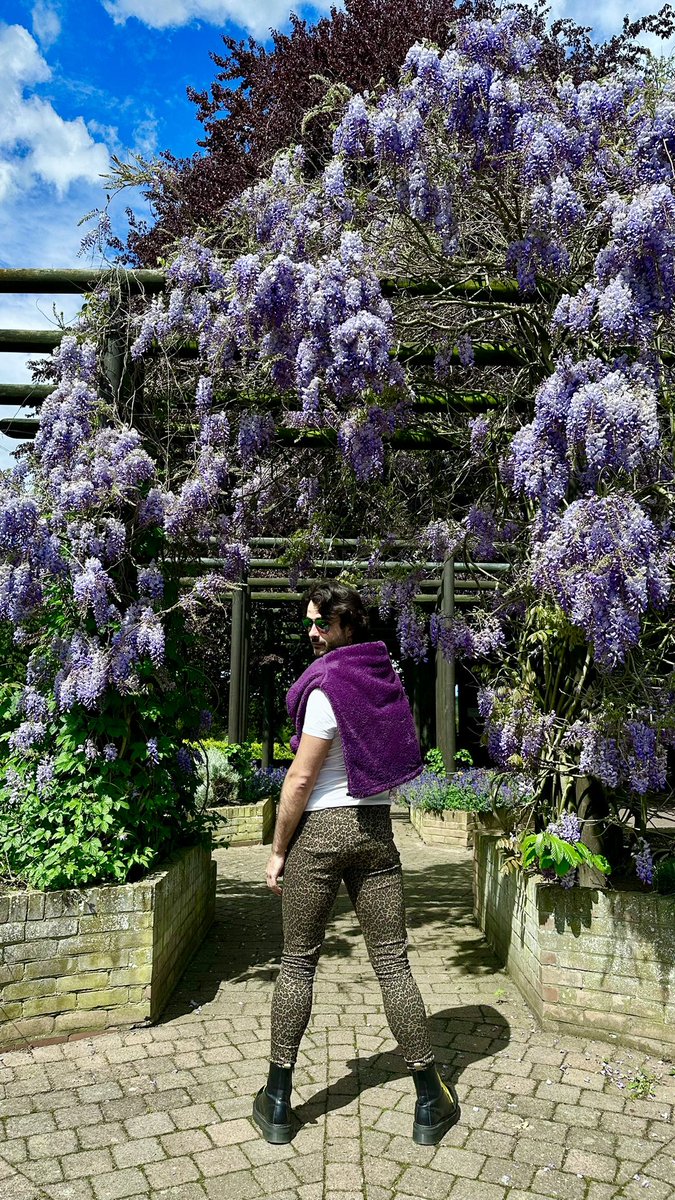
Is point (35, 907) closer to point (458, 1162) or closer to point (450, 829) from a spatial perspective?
point (458, 1162)

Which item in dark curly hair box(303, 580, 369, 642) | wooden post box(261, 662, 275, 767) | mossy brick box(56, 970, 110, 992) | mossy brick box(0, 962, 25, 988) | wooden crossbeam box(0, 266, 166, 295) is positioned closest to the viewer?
dark curly hair box(303, 580, 369, 642)

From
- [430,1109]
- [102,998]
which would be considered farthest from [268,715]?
[430,1109]

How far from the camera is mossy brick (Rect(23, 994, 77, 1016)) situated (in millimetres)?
3658

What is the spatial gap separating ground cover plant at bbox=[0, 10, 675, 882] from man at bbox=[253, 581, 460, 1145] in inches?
41.5

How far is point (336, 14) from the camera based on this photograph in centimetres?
1176

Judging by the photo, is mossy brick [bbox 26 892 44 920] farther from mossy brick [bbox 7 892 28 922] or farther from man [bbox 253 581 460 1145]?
man [bbox 253 581 460 1145]

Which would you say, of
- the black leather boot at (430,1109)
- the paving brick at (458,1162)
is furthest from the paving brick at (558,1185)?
the black leather boot at (430,1109)

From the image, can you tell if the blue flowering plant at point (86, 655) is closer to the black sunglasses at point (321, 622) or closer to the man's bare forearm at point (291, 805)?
the black sunglasses at point (321, 622)

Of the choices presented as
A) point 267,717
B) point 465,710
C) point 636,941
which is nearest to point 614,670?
point 636,941

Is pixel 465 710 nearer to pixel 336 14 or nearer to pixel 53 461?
pixel 336 14

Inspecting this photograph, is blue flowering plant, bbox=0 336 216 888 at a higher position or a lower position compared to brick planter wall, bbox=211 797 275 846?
higher

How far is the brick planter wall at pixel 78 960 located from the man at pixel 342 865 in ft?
3.34

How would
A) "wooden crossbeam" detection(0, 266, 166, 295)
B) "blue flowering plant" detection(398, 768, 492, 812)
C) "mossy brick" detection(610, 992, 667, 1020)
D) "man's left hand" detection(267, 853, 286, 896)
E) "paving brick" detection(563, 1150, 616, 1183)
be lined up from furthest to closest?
"blue flowering plant" detection(398, 768, 492, 812)
"wooden crossbeam" detection(0, 266, 166, 295)
"mossy brick" detection(610, 992, 667, 1020)
"man's left hand" detection(267, 853, 286, 896)
"paving brick" detection(563, 1150, 616, 1183)

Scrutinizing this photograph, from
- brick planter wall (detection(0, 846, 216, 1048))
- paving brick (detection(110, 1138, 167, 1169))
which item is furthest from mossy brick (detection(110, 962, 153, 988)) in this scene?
paving brick (detection(110, 1138, 167, 1169))
